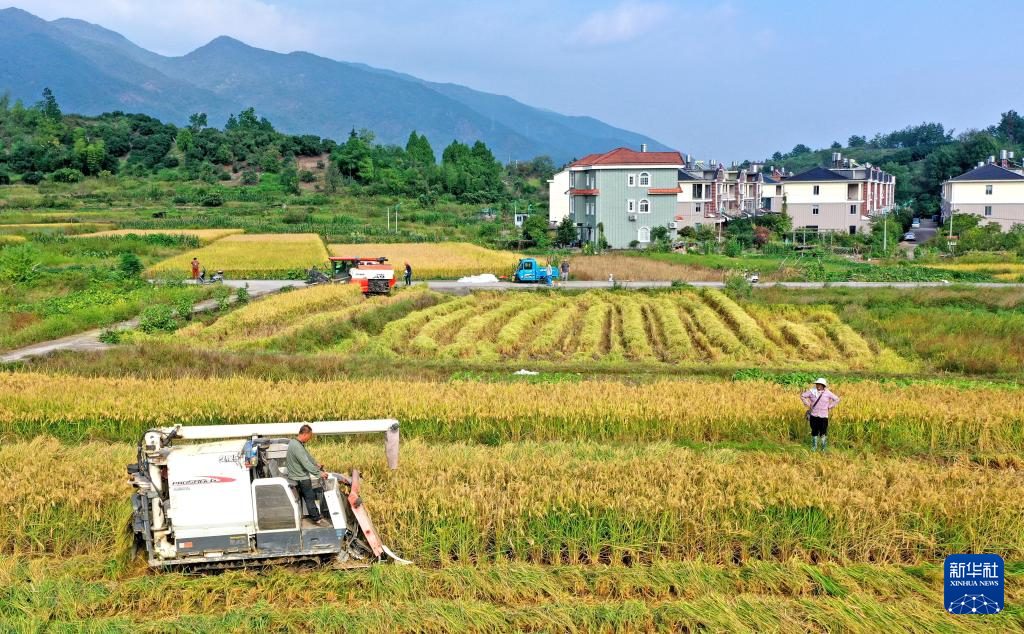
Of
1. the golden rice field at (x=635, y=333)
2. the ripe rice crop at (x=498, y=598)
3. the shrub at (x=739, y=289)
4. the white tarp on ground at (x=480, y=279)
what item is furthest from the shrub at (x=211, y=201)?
the ripe rice crop at (x=498, y=598)

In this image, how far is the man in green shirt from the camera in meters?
10.7

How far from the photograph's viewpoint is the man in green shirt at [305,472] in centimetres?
1067

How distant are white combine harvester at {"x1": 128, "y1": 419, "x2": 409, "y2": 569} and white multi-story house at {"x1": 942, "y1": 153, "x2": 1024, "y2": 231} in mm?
83387

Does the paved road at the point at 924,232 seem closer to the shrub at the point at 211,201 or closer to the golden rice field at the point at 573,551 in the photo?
the shrub at the point at 211,201

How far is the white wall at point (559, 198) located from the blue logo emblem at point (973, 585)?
79.9m

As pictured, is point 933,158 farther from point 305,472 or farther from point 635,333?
point 305,472

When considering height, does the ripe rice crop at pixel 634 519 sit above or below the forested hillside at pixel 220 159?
below

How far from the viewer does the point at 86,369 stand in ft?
75.8

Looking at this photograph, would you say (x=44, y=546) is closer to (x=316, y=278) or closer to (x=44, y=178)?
(x=316, y=278)

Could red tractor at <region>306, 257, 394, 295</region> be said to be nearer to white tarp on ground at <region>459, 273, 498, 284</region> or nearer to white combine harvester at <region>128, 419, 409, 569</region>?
white tarp on ground at <region>459, 273, 498, 284</region>

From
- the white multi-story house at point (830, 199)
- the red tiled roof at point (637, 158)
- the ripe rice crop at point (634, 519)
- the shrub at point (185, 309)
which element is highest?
the red tiled roof at point (637, 158)

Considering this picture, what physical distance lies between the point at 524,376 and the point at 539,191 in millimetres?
110836

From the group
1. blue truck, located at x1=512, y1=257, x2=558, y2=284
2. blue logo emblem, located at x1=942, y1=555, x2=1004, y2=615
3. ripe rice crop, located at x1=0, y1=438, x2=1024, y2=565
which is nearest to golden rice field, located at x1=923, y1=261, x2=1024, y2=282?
blue truck, located at x1=512, y1=257, x2=558, y2=284

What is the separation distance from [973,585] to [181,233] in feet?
207
